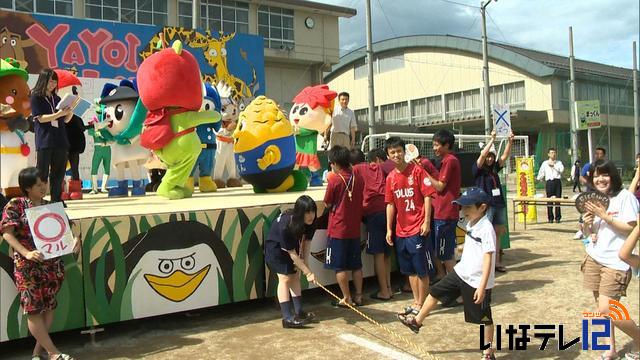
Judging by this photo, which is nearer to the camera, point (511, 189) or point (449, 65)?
point (511, 189)

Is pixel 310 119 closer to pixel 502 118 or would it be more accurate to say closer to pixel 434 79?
pixel 502 118

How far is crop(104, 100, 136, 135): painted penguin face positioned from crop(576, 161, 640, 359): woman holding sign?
6.16 m

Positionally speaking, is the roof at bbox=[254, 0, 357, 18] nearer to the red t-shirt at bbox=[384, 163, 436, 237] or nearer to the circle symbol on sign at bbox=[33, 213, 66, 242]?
the red t-shirt at bbox=[384, 163, 436, 237]

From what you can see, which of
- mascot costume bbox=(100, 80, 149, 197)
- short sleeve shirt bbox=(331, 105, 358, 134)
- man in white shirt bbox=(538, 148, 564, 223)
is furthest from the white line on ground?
man in white shirt bbox=(538, 148, 564, 223)

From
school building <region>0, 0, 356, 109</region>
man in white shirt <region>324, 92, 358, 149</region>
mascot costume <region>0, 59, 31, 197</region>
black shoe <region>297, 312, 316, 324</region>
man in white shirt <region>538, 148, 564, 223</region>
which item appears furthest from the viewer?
school building <region>0, 0, 356, 109</region>

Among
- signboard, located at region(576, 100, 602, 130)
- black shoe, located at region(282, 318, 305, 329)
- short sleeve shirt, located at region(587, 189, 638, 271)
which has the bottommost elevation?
black shoe, located at region(282, 318, 305, 329)

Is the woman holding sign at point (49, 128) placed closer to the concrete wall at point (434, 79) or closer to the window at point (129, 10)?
the window at point (129, 10)

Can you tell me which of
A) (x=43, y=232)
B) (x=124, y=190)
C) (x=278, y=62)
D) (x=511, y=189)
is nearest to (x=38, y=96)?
(x=43, y=232)

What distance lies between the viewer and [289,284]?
5.29 m

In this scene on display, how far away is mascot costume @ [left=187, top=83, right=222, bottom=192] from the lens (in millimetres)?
8898

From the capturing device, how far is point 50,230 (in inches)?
160

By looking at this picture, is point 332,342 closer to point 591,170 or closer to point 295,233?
point 295,233

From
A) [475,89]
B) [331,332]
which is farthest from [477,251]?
[475,89]

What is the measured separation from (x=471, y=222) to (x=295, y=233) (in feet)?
5.44
